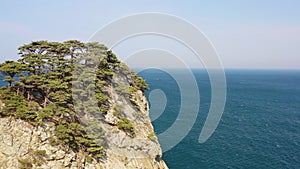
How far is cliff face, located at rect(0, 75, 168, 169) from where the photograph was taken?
32.7m

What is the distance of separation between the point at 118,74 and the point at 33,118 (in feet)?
64.7

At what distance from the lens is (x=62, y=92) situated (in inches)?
1497

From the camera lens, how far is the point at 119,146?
41031 millimetres

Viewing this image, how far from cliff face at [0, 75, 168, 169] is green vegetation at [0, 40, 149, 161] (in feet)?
2.48

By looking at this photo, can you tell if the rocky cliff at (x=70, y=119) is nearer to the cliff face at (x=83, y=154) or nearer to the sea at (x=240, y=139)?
the cliff face at (x=83, y=154)

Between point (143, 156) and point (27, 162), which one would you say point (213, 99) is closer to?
point (143, 156)

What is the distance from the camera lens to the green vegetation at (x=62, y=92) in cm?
3538

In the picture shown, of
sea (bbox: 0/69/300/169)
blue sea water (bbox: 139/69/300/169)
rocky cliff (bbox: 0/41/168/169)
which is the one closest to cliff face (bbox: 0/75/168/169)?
rocky cliff (bbox: 0/41/168/169)

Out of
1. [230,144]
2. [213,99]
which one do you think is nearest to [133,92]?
[230,144]

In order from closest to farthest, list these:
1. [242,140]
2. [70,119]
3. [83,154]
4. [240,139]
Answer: [83,154]
[70,119]
[242,140]
[240,139]

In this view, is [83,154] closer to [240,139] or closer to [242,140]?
[242,140]

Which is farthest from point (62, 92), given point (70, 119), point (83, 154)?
point (83, 154)

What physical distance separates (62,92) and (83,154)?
10.9 meters

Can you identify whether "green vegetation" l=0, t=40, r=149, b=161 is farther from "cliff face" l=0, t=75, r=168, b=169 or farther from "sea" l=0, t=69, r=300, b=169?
"sea" l=0, t=69, r=300, b=169
